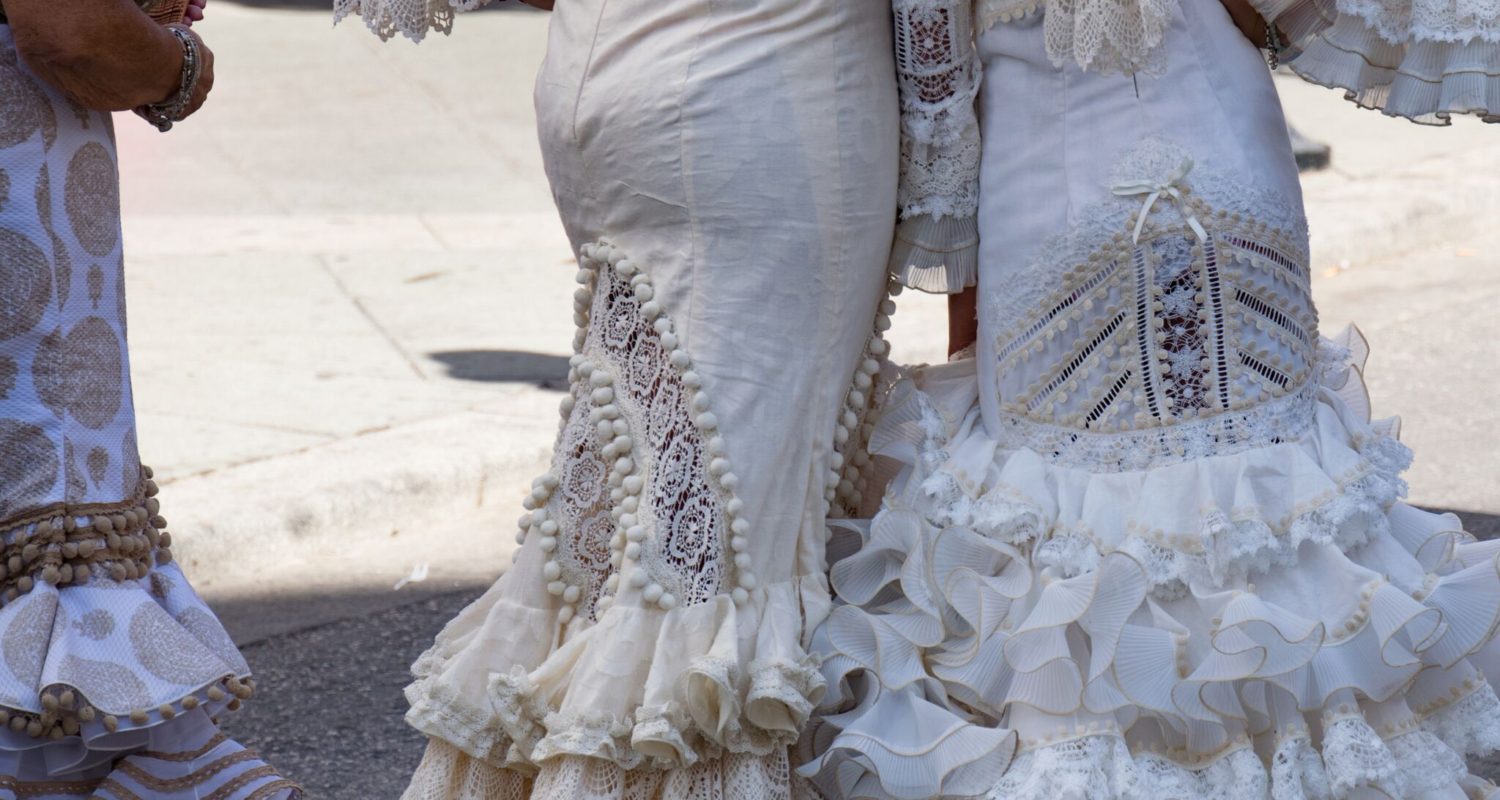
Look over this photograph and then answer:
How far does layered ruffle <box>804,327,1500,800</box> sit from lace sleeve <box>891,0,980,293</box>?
0.83ft

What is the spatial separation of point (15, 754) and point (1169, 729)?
1.37 metres

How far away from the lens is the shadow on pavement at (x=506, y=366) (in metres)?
5.66

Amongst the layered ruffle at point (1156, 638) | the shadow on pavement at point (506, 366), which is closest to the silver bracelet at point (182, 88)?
the layered ruffle at point (1156, 638)

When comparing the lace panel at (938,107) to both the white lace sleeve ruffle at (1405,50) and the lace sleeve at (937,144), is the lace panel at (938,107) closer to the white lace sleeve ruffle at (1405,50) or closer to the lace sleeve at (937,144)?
the lace sleeve at (937,144)

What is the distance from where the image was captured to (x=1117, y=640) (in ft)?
7.40

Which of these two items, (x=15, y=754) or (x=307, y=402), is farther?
(x=307, y=402)

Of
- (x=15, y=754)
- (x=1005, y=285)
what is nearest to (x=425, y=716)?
(x=15, y=754)

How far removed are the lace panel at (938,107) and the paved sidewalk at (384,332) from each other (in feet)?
4.72

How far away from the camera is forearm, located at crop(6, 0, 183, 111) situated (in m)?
2.09

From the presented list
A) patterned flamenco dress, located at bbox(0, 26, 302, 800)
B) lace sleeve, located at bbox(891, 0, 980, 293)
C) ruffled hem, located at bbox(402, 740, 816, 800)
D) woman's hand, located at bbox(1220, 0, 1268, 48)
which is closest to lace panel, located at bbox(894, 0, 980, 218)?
lace sleeve, located at bbox(891, 0, 980, 293)

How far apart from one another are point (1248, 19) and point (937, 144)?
16.6 inches

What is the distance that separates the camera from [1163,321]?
2.32 meters

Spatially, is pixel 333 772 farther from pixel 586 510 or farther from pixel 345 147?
pixel 345 147

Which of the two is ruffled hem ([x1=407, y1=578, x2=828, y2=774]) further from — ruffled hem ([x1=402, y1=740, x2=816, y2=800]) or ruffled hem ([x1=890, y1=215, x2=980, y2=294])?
ruffled hem ([x1=890, y1=215, x2=980, y2=294])
